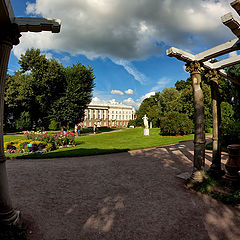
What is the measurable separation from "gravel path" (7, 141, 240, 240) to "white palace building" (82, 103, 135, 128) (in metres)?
70.2

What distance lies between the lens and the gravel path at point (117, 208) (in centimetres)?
311

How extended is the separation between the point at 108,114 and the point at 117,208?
8614 centimetres

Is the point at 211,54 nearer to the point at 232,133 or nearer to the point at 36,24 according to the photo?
the point at 36,24

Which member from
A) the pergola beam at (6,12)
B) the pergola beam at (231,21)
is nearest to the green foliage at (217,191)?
the pergola beam at (231,21)

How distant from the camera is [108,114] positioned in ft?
294

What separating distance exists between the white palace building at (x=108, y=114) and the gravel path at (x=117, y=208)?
7017cm

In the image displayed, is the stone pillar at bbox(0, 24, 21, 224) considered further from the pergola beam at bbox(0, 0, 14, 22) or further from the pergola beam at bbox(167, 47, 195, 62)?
the pergola beam at bbox(167, 47, 195, 62)

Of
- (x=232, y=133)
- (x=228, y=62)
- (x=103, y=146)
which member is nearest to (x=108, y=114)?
(x=103, y=146)

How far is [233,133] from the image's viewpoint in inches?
475

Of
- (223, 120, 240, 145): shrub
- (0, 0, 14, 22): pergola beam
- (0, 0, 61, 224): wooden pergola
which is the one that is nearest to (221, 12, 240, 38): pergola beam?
(0, 0, 61, 224): wooden pergola

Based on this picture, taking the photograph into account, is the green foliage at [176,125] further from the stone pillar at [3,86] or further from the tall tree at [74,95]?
the stone pillar at [3,86]

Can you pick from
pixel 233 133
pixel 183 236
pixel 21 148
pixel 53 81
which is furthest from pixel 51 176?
pixel 53 81

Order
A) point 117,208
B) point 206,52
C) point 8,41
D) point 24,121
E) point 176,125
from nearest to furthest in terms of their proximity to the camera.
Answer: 1. point 8,41
2. point 117,208
3. point 206,52
4. point 176,125
5. point 24,121

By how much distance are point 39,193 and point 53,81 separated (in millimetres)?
26337
